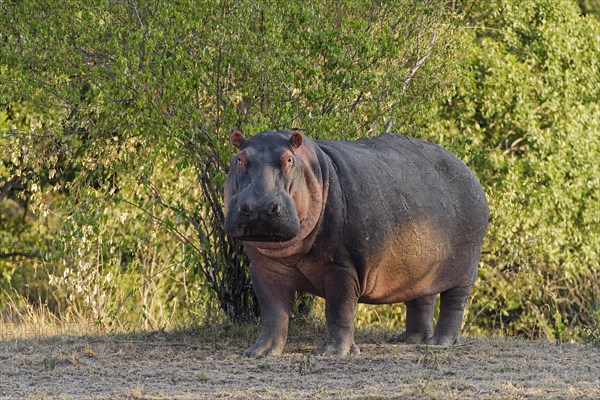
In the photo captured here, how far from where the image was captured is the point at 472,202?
9.05 metres

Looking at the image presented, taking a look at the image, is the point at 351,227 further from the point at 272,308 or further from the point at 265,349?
the point at 265,349

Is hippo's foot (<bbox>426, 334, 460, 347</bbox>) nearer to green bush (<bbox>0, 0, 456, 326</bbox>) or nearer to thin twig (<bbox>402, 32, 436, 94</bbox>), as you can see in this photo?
green bush (<bbox>0, 0, 456, 326</bbox>)

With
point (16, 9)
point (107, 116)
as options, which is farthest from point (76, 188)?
point (16, 9)

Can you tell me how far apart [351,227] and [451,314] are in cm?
157

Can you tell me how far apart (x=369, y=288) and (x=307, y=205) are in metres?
0.94

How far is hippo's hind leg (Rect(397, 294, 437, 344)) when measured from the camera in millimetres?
9159

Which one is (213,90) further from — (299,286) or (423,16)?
(423,16)

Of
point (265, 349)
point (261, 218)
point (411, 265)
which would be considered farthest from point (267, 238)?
point (411, 265)

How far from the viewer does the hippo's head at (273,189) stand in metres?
7.09

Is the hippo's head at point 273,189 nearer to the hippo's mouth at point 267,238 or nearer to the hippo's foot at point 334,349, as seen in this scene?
the hippo's mouth at point 267,238

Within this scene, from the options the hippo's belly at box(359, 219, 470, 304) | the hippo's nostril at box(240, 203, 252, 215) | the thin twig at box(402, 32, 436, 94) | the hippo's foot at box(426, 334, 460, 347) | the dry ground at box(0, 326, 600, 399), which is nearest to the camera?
the dry ground at box(0, 326, 600, 399)

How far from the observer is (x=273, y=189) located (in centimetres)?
724

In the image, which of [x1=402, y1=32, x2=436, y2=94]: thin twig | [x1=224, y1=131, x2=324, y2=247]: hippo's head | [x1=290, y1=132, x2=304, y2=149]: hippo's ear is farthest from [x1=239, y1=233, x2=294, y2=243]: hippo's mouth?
[x1=402, y1=32, x2=436, y2=94]: thin twig

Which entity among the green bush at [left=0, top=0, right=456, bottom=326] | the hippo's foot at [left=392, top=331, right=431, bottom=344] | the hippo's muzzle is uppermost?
the green bush at [left=0, top=0, right=456, bottom=326]
